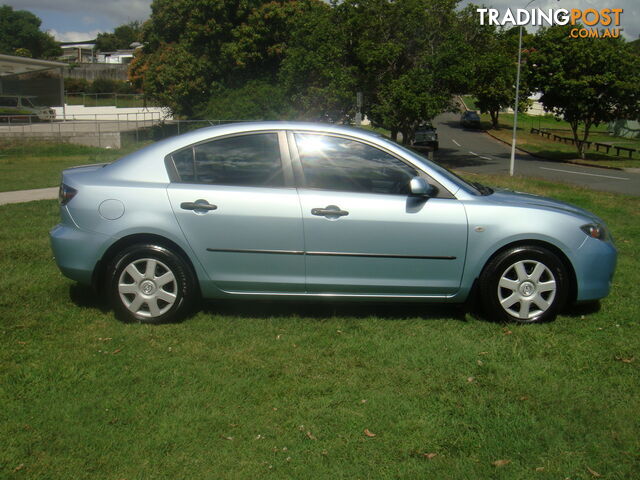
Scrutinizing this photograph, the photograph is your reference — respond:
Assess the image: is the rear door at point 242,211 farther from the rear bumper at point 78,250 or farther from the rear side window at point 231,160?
the rear bumper at point 78,250

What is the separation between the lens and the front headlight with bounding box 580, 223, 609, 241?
5.34m

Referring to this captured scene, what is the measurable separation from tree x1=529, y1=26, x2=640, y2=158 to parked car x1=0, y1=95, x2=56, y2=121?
2929 centimetres

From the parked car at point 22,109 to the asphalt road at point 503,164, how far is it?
2427 centimetres

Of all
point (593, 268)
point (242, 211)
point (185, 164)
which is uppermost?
point (185, 164)

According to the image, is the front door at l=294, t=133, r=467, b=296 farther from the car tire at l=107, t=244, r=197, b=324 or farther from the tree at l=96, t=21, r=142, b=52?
the tree at l=96, t=21, r=142, b=52

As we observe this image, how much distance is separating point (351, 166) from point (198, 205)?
1.24 m

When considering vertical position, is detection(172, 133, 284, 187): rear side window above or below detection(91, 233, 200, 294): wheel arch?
above

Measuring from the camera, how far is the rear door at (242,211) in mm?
5129

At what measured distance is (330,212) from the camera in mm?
5094

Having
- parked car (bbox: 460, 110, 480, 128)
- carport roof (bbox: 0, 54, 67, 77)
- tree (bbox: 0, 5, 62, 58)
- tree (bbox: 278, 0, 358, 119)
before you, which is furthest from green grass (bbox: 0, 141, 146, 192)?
tree (bbox: 0, 5, 62, 58)

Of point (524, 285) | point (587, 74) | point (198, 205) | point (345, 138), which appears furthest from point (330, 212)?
point (587, 74)

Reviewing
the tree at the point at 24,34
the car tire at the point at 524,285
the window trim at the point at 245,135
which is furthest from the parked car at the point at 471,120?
the tree at the point at 24,34

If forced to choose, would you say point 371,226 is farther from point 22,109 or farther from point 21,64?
point 21,64

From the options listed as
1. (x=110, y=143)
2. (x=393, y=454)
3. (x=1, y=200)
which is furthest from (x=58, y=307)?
(x=110, y=143)
